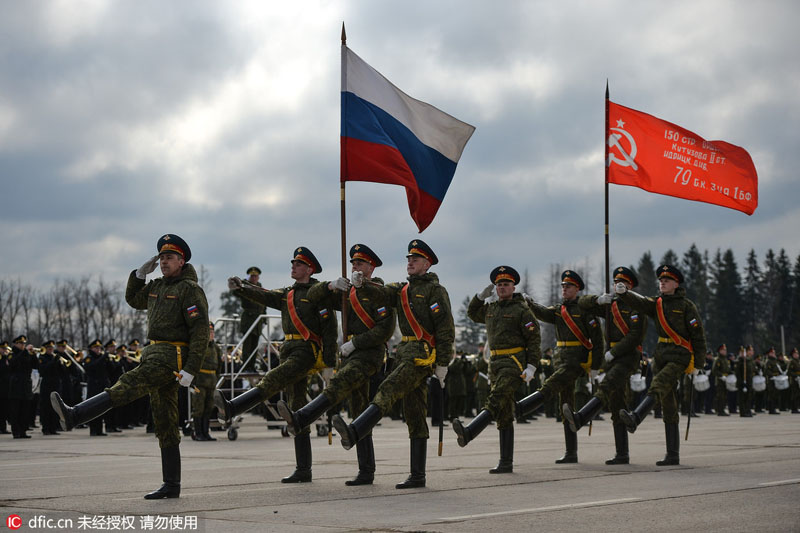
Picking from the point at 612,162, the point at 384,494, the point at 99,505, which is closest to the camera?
the point at 99,505

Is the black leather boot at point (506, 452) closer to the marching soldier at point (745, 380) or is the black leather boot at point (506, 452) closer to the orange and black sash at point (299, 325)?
the orange and black sash at point (299, 325)

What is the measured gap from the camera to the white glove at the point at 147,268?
32.9 ft

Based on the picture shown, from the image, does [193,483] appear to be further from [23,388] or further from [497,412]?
[23,388]

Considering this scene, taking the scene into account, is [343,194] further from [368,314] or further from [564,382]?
[564,382]

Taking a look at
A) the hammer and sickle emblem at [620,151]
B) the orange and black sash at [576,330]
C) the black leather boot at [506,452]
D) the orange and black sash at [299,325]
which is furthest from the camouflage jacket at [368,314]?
the hammer and sickle emblem at [620,151]

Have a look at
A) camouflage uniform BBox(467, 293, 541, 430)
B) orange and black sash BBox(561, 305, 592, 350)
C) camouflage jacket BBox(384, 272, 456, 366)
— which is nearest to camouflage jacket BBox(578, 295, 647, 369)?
orange and black sash BBox(561, 305, 592, 350)

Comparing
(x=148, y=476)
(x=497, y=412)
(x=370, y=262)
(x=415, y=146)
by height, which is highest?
(x=415, y=146)

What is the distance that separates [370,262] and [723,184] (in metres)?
6.76

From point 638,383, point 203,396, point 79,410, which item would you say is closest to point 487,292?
point 79,410

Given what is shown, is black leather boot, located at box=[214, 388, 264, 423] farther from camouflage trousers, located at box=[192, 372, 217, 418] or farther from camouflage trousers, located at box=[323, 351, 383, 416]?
camouflage trousers, located at box=[192, 372, 217, 418]

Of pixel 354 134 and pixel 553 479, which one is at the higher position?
pixel 354 134

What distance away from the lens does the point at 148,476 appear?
12000 mm

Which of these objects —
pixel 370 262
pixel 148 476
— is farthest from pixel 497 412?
pixel 148 476

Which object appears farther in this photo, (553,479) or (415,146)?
(415,146)
